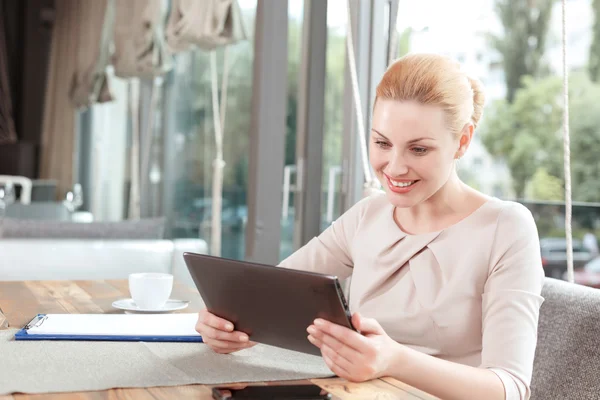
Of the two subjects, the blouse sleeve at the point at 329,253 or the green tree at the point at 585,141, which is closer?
the blouse sleeve at the point at 329,253

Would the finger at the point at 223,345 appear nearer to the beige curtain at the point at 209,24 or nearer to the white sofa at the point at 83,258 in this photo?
the white sofa at the point at 83,258

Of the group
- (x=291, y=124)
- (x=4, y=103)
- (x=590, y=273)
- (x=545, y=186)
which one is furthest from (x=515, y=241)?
(x=4, y=103)

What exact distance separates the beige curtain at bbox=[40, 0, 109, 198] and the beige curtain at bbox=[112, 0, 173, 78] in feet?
3.36

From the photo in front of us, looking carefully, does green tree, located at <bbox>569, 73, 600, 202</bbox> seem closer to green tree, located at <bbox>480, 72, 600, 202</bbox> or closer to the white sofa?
green tree, located at <bbox>480, 72, 600, 202</bbox>

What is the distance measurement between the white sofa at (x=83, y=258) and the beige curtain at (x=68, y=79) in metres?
3.05

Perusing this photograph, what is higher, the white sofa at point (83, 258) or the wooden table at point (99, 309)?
the wooden table at point (99, 309)

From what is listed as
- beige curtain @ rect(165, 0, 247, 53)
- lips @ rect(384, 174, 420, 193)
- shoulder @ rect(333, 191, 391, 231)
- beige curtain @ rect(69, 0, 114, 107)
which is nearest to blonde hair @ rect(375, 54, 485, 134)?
lips @ rect(384, 174, 420, 193)

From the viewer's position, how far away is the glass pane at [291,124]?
10.4 ft

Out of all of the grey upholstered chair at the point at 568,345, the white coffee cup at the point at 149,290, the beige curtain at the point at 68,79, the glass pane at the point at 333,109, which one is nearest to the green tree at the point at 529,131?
the glass pane at the point at 333,109

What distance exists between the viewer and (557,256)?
13.9 ft

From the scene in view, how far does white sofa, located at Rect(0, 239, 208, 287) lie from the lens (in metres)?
2.52

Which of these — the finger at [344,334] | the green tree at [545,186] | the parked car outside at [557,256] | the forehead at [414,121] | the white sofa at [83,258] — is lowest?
Result: the parked car outside at [557,256]

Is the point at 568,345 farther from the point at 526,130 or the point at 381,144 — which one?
the point at 526,130

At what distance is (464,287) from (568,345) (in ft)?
0.71
